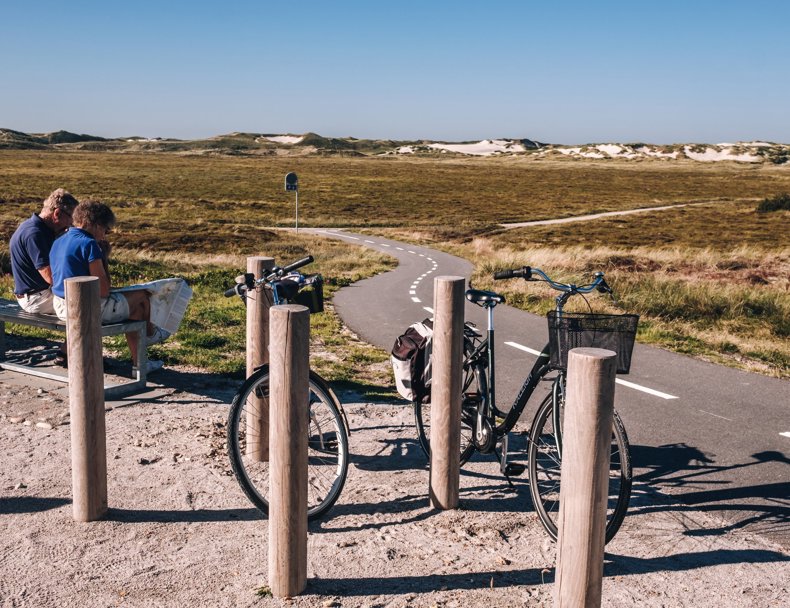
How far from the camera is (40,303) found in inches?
253

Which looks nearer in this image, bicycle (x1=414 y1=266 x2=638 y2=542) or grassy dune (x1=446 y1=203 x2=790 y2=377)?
bicycle (x1=414 y1=266 x2=638 y2=542)

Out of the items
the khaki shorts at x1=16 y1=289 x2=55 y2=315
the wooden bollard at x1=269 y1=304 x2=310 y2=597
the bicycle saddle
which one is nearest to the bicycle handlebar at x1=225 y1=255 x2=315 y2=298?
the bicycle saddle

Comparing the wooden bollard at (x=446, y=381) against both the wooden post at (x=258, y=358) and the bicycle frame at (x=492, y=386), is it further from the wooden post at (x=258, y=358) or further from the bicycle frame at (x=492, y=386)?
the wooden post at (x=258, y=358)

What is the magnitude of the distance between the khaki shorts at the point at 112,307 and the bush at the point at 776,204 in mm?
50244

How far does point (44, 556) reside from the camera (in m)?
3.46

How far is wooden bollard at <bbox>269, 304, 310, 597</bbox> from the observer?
308cm

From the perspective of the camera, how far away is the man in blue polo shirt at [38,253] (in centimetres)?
640

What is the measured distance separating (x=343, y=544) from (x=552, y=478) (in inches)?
52.9

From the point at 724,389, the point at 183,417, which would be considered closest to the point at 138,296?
the point at 183,417

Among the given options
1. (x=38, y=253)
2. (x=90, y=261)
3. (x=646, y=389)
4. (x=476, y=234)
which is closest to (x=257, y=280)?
(x=90, y=261)

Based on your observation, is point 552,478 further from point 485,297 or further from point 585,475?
point 585,475

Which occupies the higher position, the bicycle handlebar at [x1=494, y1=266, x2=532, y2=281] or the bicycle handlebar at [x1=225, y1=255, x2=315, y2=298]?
the bicycle handlebar at [x1=494, y1=266, x2=532, y2=281]

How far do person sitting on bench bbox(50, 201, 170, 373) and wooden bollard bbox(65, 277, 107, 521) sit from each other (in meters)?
1.96

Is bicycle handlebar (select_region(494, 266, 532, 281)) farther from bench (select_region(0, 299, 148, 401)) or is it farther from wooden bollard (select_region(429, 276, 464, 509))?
bench (select_region(0, 299, 148, 401))
